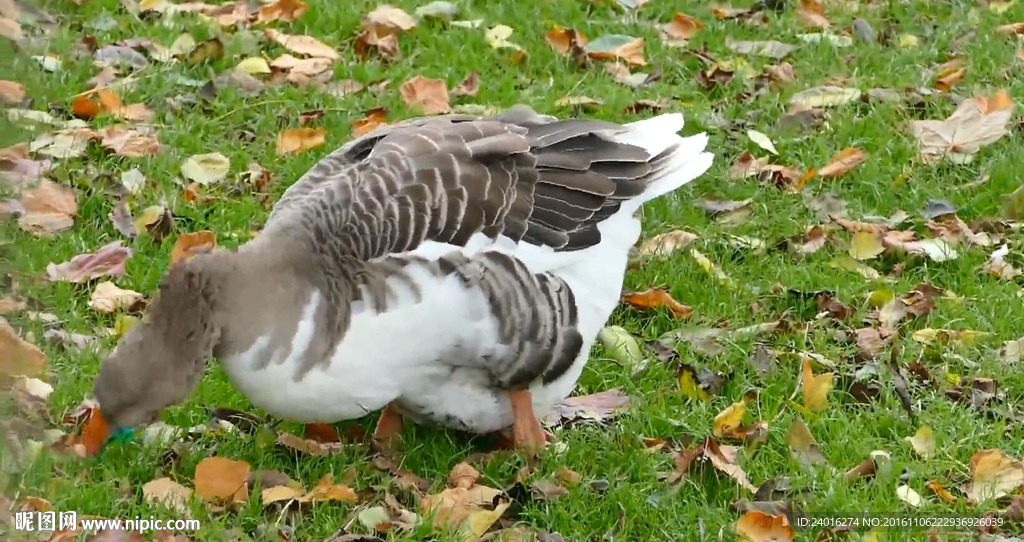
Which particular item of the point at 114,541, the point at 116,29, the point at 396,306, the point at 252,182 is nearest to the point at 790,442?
the point at 396,306

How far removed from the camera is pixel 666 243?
5008 mm

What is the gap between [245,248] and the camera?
3.43 meters

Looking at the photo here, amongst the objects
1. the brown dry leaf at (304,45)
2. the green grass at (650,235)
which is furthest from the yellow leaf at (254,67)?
the brown dry leaf at (304,45)

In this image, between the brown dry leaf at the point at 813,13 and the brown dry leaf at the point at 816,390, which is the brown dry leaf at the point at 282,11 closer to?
the brown dry leaf at the point at 813,13

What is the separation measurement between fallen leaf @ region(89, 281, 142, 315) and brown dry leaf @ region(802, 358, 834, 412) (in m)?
2.17

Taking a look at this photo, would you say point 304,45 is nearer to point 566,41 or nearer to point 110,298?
point 566,41

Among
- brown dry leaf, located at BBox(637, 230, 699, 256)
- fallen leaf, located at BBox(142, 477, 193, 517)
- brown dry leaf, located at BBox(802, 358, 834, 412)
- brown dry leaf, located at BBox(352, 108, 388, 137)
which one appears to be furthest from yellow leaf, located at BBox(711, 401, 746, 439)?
brown dry leaf, located at BBox(352, 108, 388, 137)

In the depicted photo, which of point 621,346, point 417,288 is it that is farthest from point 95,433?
point 621,346

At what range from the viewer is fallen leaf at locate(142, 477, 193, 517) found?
11.3 feet

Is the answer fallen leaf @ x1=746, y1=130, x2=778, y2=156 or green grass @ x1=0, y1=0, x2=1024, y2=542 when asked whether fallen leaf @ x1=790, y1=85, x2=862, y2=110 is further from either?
fallen leaf @ x1=746, y1=130, x2=778, y2=156

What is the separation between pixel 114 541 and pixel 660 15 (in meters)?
4.46

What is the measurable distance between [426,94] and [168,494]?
287 centimetres

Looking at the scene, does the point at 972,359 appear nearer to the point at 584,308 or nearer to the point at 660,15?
the point at 584,308

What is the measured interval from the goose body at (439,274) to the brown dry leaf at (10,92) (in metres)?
1.67
